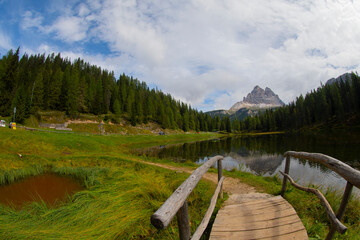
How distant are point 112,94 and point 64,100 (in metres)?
26.6

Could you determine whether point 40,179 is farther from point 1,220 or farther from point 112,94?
point 112,94

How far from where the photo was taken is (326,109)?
7775 cm

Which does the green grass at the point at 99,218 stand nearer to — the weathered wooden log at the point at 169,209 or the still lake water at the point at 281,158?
the weathered wooden log at the point at 169,209

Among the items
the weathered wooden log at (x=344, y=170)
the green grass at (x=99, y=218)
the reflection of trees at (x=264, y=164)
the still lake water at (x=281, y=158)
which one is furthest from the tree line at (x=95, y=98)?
the weathered wooden log at (x=344, y=170)

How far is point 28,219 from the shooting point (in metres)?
4.19

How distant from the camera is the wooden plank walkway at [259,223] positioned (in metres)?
2.81

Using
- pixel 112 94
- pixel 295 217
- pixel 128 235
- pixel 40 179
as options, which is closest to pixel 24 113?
pixel 112 94

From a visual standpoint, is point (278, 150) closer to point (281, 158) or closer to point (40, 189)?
point (281, 158)

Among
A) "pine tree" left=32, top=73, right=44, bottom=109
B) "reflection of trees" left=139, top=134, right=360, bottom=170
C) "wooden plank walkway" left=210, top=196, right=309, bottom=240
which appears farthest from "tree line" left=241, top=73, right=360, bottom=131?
"pine tree" left=32, top=73, right=44, bottom=109

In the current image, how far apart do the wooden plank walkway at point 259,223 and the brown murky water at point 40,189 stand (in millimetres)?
6109

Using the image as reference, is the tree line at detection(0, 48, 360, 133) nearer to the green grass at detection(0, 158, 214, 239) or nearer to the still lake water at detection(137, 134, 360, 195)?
the still lake water at detection(137, 134, 360, 195)

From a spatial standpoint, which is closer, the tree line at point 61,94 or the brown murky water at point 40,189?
the brown murky water at point 40,189

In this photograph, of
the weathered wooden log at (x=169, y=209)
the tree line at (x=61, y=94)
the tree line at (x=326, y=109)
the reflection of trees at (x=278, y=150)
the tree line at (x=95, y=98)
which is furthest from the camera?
the tree line at (x=326, y=109)

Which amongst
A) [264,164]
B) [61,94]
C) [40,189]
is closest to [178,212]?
[40,189]
